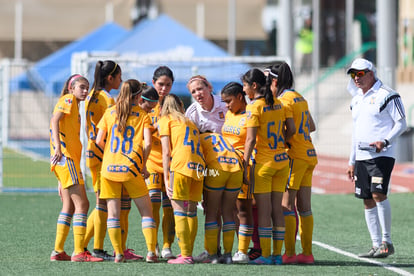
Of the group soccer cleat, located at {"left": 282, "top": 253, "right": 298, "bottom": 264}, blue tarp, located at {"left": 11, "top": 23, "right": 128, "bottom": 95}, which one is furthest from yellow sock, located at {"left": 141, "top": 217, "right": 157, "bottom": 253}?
blue tarp, located at {"left": 11, "top": 23, "right": 128, "bottom": 95}

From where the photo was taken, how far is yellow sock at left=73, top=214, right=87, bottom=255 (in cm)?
902

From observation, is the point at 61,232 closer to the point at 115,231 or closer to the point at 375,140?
the point at 115,231

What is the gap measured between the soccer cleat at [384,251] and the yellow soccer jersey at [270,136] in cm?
163

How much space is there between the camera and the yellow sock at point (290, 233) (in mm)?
9242

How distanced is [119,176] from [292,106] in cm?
193

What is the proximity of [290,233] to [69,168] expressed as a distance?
239cm

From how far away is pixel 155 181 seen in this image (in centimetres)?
959

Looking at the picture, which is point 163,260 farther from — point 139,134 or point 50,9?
point 50,9

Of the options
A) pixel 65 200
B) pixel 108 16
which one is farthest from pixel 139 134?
pixel 108 16

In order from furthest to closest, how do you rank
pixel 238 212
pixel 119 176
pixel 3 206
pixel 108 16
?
pixel 108 16 < pixel 3 206 < pixel 238 212 < pixel 119 176

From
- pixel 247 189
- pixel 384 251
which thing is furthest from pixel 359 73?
pixel 384 251

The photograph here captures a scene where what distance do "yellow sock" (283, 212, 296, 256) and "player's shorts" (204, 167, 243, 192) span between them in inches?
27.4

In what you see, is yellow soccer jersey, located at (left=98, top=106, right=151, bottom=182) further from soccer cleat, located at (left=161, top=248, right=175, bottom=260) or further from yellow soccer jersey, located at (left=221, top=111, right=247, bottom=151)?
soccer cleat, located at (left=161, top=248, right=175, bottom=260)

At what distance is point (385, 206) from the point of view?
9.80 meters
